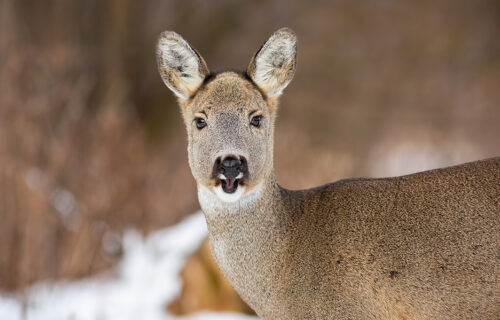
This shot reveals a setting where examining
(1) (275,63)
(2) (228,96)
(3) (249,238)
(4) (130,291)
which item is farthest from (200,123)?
(4) (130,291)

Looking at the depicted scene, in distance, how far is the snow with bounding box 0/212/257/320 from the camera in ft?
25.8

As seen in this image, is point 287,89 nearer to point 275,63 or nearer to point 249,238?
point 275,63

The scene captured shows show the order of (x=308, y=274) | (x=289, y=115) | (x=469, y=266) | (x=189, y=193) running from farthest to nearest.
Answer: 1. (x=289, y=115)
2. (x=189, y=193)
3. (x=308, y=274)
4. (x=469, y=266)

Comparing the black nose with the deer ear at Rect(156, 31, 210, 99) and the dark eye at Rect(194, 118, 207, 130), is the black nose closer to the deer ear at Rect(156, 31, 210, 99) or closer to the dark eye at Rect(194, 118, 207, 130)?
the dark eye at Rect(194, 118, 207, 130)

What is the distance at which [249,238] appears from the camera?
4242 mm

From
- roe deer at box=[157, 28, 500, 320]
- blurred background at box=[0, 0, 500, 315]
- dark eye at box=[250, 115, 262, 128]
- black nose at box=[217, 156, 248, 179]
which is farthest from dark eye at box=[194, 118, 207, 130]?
blurred background at box=[0, 0, 500, 315]

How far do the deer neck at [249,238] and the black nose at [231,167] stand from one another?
0.28 meters

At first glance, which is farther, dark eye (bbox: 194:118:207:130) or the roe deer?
dark eye (bbox: 194:118:207:130)

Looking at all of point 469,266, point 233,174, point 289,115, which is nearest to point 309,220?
point 233,174

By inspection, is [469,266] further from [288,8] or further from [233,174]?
[288,8]

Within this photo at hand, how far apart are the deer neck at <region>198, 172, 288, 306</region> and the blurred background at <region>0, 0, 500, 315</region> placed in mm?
5641

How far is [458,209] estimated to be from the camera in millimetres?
3906

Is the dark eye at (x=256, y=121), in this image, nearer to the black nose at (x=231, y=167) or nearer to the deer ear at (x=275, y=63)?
the deer ear at (x=275, y=63)

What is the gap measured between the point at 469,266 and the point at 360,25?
32.4 feet
